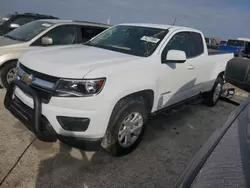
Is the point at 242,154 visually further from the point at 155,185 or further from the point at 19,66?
the point at 19,66

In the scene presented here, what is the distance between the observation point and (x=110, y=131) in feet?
10.0

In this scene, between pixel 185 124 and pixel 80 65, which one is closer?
pixel 80 65

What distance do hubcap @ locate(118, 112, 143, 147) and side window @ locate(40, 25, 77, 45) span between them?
344 centimetres

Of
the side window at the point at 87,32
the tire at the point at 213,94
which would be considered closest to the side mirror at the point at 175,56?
the tire at the point at 213,94

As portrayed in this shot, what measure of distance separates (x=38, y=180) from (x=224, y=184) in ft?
7.23

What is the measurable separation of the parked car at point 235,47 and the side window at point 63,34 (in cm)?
1656

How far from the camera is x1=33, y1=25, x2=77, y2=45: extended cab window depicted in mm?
5922

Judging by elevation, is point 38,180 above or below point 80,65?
below

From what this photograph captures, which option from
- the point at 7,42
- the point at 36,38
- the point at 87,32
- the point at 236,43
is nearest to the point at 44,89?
the point at 36,38

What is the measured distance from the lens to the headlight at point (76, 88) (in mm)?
2695

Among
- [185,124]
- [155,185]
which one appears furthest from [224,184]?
[185,124]

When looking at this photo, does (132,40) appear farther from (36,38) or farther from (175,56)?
(36,38)

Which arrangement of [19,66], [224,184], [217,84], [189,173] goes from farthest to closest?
[217,84] < [19,66] < [189,173] < [224,184]

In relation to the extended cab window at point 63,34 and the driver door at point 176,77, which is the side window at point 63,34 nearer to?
the extended cab window at point 63,34
